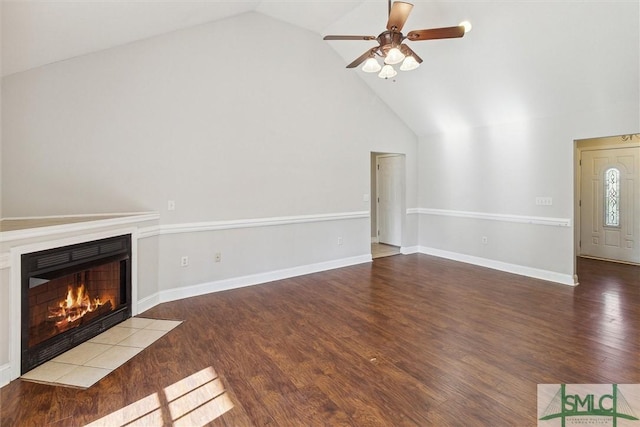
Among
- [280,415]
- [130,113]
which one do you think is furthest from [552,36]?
[130,113]

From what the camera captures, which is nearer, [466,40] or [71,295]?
[71,295]

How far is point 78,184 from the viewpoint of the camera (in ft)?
10.8

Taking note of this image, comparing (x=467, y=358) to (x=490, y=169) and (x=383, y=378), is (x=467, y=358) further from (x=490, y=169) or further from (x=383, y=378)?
(x=490, y=169)

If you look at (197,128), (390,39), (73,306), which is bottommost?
(73,306)

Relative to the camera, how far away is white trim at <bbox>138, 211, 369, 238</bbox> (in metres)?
3.76

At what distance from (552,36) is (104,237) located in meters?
5.23

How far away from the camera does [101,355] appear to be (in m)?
2.61

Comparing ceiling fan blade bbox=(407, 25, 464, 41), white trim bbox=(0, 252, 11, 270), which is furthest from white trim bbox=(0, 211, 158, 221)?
ceiling fan blade bbox=(407, 25, 464, 41)

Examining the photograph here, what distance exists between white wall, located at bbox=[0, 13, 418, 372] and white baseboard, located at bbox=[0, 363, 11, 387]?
0.28 feet

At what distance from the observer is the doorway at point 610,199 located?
17.9ft

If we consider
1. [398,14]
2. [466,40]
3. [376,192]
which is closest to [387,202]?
[376,192]

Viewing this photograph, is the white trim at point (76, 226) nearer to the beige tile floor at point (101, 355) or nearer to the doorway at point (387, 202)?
the beige tile floor at point (101, 355)

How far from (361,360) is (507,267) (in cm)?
384

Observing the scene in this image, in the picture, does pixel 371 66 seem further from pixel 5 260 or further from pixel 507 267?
pixel 507 267
